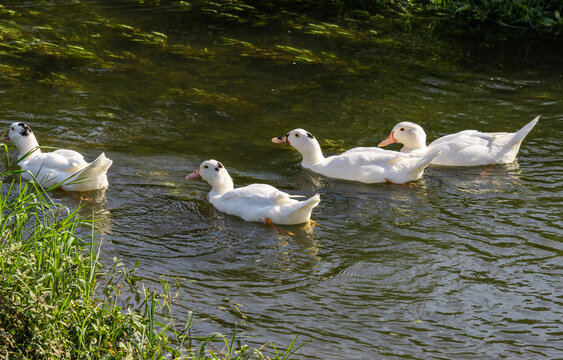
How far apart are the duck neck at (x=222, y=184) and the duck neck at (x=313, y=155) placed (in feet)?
4.61

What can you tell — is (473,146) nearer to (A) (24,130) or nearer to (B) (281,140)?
(B) (281,140)

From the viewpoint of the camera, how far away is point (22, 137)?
30.6 feet

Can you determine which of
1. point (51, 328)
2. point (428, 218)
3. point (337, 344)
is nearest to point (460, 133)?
point (428, 218)

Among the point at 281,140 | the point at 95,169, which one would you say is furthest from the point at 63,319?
the point at 281,140

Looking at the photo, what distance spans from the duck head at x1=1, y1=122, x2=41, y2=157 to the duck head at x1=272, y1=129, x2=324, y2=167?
3004 mm

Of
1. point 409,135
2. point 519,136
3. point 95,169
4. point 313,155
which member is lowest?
point 95,169

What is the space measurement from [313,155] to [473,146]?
2027mm

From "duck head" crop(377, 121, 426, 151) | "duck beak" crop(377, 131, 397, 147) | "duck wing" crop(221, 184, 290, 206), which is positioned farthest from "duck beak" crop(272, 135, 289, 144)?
"duck wing" crop(221, 184, 290, 206)

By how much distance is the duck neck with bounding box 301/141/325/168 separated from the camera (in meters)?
9.64

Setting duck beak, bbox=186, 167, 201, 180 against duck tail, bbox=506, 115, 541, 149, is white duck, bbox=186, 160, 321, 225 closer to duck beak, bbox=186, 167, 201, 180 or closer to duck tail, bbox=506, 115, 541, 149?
duck beak, bbox=186, 167, 201, 180

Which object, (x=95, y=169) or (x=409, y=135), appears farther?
(x=409, y=135)

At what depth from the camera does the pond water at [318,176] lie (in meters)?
6.09

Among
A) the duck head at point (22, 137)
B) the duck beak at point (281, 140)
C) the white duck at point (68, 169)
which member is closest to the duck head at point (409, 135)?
the duck beak at point (281, 140)

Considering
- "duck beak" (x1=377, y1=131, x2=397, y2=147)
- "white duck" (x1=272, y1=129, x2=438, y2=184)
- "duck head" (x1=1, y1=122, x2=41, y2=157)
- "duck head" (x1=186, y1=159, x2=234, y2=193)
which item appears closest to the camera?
"duck head" (x1=186, y1=159, x2=234, y2=193)
